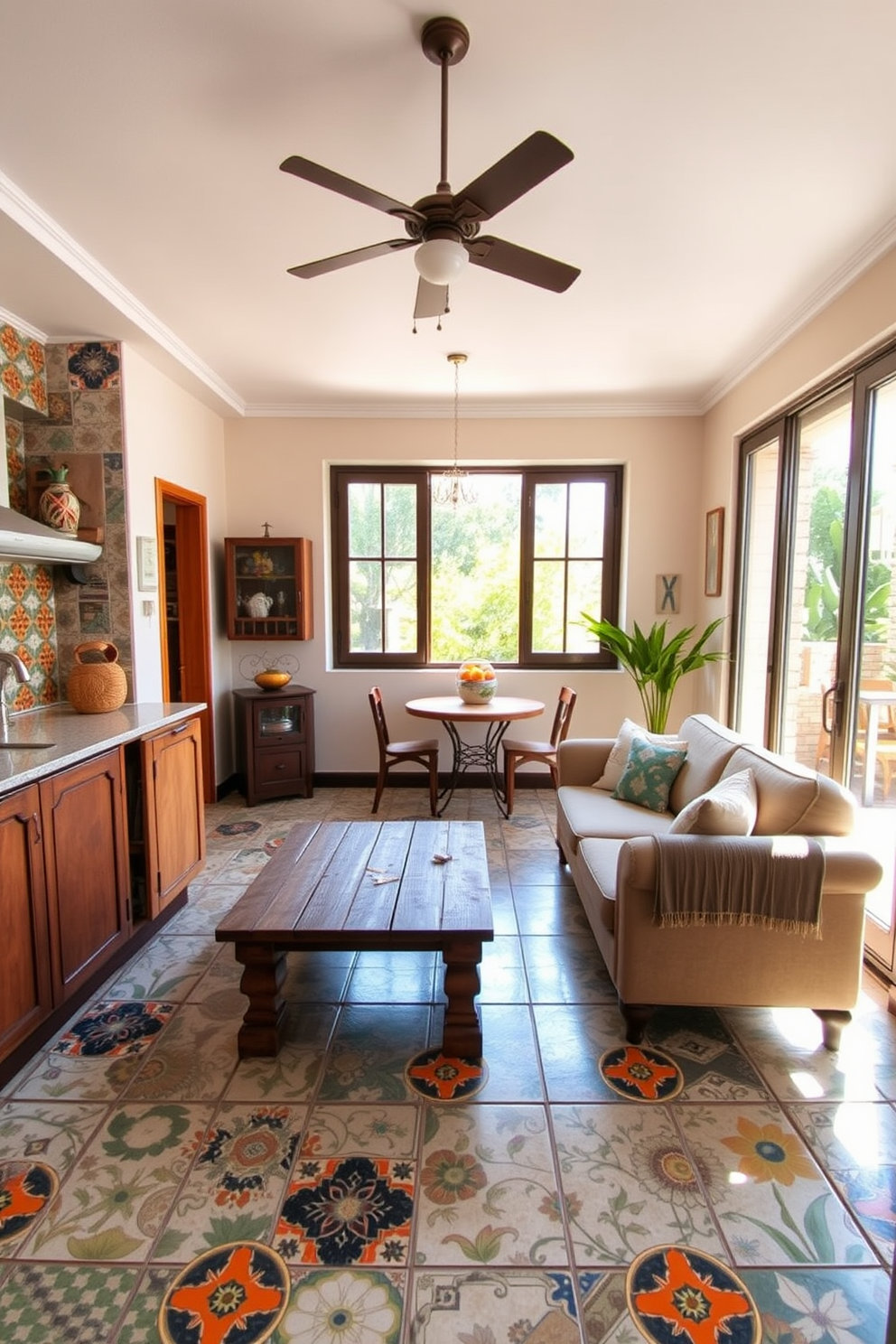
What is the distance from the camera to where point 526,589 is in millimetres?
4949

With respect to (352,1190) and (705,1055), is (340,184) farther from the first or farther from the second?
(705,1055)

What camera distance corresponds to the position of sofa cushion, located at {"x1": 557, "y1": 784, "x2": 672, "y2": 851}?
277cm

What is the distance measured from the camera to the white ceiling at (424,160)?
1593 mm

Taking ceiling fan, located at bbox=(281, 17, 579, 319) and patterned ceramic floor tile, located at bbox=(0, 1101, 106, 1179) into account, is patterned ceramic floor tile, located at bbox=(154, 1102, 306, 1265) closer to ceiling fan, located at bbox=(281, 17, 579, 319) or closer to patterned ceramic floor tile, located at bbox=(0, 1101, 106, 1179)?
patterned ceramic floor tile, located at bbox=(0, 1101, 106, 1179)

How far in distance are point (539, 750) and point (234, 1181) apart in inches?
119

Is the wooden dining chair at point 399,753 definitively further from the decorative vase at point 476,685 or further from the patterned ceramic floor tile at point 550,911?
the patterned ceramic floor tile at point 550,911

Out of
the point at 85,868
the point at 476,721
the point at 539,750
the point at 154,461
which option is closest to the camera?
the point at 85,868

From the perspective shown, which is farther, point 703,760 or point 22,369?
point 22,369

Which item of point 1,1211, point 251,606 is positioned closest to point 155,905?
point 1,1211

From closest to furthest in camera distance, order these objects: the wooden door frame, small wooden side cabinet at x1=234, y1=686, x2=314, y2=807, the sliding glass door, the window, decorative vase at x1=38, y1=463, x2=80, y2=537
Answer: the sliding glass door → decorative vase at x1=38, y1=463, x2=80, y2=537 → the wooden door frame → small wooden side cabinet at x1=234, y1=686, x2=314, y2=807 → the window

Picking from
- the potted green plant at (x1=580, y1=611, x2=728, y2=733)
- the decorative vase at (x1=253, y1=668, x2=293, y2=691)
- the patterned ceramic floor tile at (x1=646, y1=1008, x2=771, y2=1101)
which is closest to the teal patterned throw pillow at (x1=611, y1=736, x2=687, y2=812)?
the patterned ceramic floor tile at (x1=646, y1=1008, x2=771, y2=1101)

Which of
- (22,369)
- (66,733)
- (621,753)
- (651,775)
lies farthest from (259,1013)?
(22,369)

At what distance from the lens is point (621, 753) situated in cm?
333

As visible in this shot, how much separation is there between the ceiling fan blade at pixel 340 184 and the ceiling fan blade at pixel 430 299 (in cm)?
38
